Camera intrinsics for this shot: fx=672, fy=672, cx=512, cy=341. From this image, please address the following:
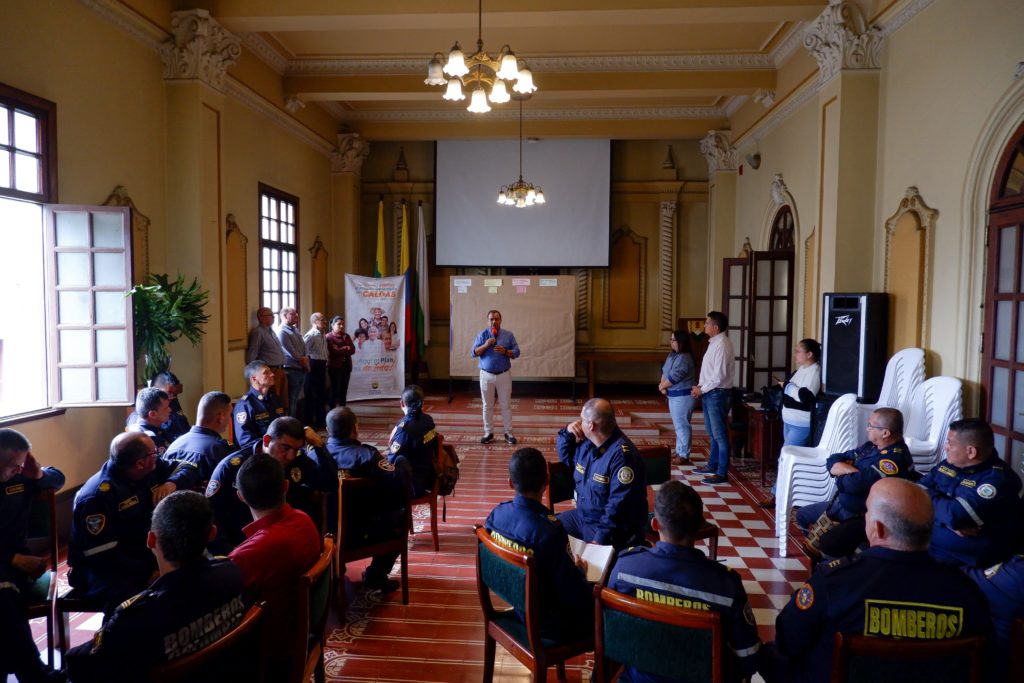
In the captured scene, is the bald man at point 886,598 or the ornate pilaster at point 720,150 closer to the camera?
the bald man at point 886,598

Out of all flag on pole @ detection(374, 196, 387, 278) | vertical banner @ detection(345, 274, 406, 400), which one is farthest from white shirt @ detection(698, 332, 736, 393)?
flag on pole @ detection(374, 196, 387, 278)

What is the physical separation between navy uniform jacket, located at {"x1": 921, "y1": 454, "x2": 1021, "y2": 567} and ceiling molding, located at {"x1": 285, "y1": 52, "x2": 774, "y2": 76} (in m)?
5.89

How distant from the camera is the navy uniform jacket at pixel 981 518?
8.88 feet

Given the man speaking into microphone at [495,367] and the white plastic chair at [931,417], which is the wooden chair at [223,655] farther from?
the man speaking into microphone at [495,367]

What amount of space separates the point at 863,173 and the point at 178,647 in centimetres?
579

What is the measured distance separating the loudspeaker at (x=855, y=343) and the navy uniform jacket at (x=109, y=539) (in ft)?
16.0

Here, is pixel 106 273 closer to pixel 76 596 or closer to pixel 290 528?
pixel 76 596

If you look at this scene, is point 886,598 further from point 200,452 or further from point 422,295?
point 422,295

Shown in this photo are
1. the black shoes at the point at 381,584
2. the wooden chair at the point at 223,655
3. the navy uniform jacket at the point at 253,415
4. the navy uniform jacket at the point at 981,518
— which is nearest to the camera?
the wooden chair at the point at 223,655

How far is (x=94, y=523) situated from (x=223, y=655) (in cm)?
122

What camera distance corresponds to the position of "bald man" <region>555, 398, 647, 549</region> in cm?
298

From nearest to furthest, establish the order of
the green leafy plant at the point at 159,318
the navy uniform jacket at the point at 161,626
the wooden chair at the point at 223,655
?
1. the wooden chair at the point at 223,655
2. the navy uniform jacket at the point at 161,626
3. the green leafy plant at the point at 159,318

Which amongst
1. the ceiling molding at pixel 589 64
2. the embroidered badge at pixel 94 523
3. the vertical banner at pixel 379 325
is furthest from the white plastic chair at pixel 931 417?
the vertical banner at pixel 379 325

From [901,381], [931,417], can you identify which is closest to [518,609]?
[931,417]
